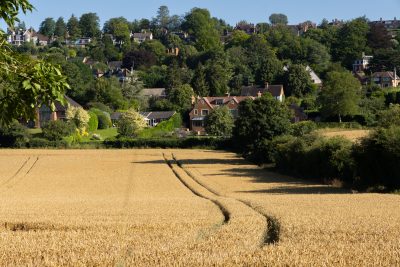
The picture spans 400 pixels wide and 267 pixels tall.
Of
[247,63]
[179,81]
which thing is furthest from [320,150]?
[247,63]

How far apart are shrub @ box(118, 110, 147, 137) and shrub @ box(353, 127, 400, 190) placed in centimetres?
6250

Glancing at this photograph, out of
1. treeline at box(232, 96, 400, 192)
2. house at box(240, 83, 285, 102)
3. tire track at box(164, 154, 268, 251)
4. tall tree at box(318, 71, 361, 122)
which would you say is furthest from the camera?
house at box(240, 83, 285, 102)

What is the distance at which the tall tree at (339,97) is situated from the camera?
10750 cm

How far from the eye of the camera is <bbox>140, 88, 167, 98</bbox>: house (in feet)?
511

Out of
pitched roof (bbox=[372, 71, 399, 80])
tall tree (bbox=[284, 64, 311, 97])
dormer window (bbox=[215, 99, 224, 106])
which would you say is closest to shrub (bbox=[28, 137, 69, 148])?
dormer window (bbox=[215, 99, 224, 106])

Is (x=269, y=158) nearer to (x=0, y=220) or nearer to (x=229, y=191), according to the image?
(x=229, y=191)

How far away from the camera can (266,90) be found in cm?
14612

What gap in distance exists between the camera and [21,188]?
48.7m

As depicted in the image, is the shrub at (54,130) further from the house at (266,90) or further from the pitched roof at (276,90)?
the pitched roof at (276,90)

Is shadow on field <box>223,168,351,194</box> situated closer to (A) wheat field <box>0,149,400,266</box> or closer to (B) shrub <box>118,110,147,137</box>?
(A) wheat field <box>0,149,400,266</box>

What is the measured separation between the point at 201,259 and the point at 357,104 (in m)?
107

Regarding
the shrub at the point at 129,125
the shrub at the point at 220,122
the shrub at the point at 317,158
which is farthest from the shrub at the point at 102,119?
the shrub at the point at 317,158

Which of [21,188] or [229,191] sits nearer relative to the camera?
[229,191]

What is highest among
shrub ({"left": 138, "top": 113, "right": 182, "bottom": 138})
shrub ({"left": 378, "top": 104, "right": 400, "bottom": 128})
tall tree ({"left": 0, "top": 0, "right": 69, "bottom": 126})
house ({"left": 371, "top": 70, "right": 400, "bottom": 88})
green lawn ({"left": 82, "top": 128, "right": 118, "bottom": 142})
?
house ({"left": 371, "top": 70, "right": 400, "bottom": 88})
